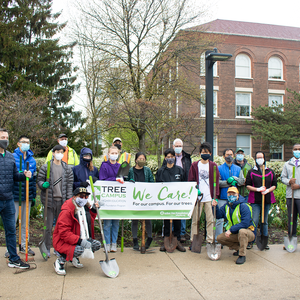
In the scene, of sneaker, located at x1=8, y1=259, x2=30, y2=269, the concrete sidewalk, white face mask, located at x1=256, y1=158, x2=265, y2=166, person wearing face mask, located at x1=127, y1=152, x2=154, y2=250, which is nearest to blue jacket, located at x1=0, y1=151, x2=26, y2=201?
sneaker, located at x1=8, y1=259, x2=30, y2=269

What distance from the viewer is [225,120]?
92.5 ft

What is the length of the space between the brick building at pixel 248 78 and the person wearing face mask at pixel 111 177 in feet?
71.4

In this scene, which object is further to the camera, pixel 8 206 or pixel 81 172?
pixel 81 172

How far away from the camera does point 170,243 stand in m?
6.07

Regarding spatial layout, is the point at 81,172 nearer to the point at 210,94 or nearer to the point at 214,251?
the point at 214,251

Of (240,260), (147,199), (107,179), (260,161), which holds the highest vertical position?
(260,161)

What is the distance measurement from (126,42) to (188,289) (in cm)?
1512

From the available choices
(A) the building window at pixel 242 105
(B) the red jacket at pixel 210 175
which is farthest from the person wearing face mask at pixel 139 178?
(A) the building window at pixel 242 105

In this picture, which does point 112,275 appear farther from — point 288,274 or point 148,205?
point 288,274

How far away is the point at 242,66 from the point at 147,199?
26469 millimetres

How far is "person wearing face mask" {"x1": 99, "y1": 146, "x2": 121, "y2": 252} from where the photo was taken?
19.6 feet

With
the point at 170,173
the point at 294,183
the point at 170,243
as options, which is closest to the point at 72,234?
the point at 170,243

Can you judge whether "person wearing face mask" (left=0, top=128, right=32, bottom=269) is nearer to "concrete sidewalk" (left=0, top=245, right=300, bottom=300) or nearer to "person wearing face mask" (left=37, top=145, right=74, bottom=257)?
"concrete sidewalk" (left=0, top=245, right=300, bottom=300)

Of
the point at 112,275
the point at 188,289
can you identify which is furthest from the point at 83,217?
the point at 188,289
